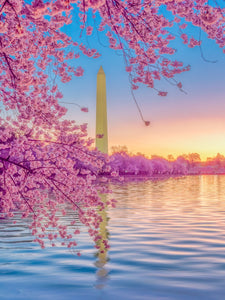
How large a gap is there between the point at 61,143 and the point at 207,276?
11.1 ft

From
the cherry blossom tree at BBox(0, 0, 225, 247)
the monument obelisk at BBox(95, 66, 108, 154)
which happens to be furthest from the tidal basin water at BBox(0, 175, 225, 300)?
the monument obelisk at BBox(95, 66, 108, 154)

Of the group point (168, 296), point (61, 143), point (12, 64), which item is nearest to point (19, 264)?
point (61, 143)

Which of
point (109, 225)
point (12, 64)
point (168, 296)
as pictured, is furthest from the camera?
point (109, 225)

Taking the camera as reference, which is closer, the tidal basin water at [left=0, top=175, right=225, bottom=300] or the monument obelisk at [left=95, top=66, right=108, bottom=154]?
the tidal basin water at [left=0, top=175, right=225, bottom=300]

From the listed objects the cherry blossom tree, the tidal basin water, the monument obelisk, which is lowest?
the tidal basin water

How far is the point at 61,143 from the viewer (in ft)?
23.2

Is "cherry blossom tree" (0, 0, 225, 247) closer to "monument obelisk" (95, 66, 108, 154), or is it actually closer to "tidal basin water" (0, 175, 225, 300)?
"tidal basin water" (0, 175, 225, 300)

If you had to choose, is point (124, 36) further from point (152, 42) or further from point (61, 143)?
point (61, 143)

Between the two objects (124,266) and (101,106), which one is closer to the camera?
(124,266)

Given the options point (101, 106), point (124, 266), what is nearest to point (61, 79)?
point (124, 266)

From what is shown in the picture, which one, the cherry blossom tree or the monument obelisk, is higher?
the monument obelisk

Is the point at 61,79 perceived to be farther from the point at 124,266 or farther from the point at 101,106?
the point at 101,106

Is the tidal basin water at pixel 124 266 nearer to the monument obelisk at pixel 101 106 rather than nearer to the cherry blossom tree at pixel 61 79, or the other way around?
the cherry blossom tree at pixel 61 79

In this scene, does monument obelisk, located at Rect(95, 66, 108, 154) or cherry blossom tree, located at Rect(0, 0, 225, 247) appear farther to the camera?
monument obelisk, located at Rect(95, 66, 108, 154)
